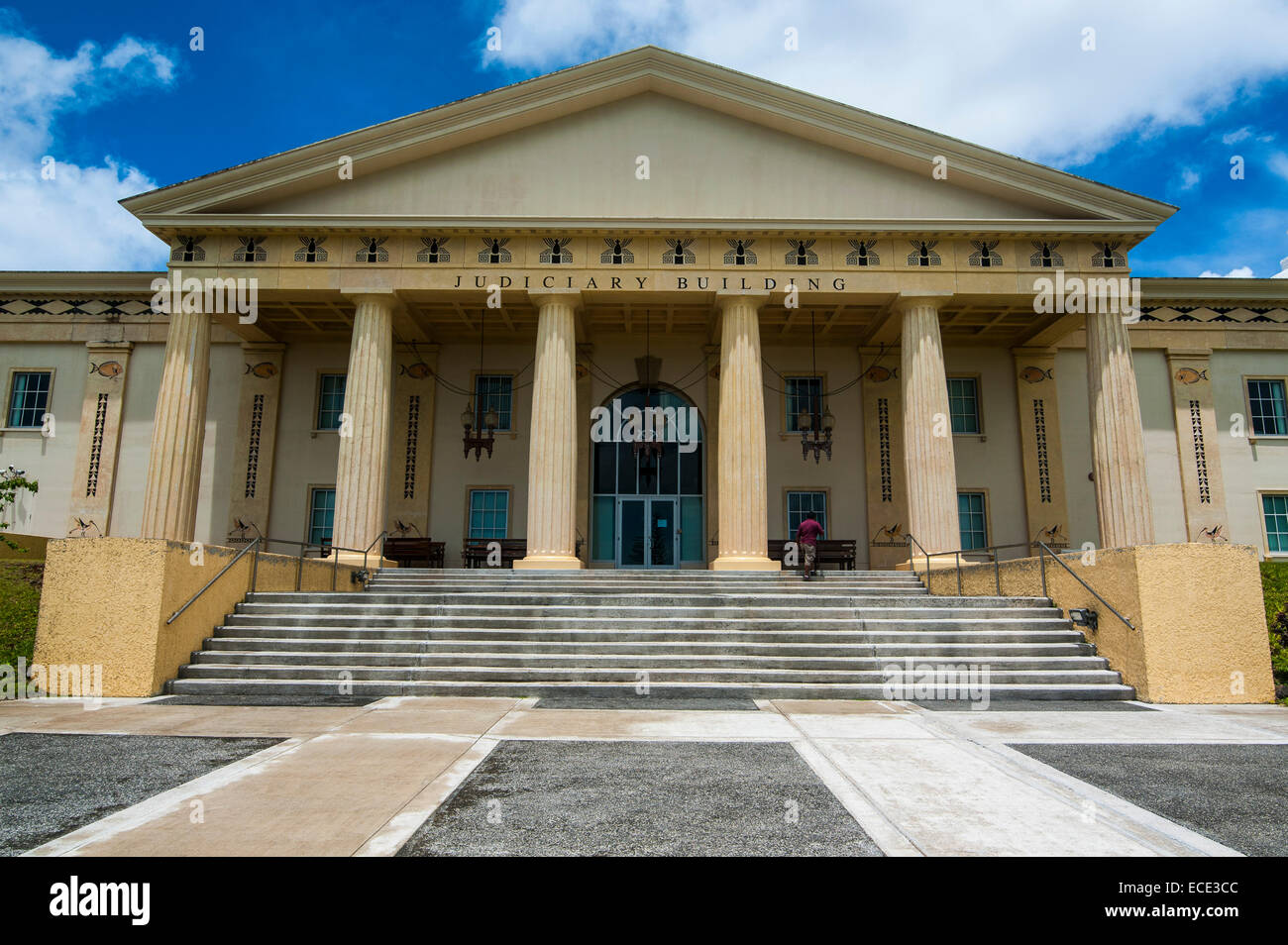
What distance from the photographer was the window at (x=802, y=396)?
23.9 m

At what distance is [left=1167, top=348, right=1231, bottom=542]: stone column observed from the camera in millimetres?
23156

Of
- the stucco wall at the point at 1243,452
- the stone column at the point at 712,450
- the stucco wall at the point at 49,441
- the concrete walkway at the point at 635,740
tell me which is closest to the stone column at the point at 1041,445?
the stucco wall at the point at 1243,452

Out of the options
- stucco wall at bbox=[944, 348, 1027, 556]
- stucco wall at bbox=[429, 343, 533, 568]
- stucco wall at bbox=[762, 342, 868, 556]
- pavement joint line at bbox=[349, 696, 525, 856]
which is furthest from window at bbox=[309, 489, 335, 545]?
stucco wall at bbox=[944, 348, 1027, 556]

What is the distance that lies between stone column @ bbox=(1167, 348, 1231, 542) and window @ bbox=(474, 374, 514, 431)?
19710mm

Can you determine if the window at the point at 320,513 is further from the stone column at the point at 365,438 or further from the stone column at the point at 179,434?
the stone column at the point at 365,438

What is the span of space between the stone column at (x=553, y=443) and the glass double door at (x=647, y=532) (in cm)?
482

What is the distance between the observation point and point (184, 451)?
18.7 meters

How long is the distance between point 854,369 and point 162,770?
21.4 metres

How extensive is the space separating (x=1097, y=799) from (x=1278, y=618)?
10.2m

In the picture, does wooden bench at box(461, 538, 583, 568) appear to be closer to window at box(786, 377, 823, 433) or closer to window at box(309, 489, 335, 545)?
window at box(309, 489, 335, 545)

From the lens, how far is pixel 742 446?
18656mm

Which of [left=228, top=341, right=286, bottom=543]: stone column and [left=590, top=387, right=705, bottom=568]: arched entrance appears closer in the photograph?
[left=228, top=341, right=286, bottom=543]: stone column
